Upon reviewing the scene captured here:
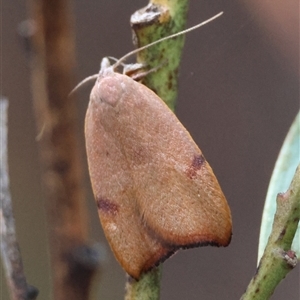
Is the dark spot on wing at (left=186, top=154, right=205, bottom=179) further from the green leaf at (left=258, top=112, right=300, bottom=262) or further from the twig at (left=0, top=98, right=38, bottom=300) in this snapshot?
the twig at (left=0, top=98, right=38, bottom=300)

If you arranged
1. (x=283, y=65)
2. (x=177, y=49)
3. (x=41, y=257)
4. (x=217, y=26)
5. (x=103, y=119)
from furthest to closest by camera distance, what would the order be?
(x=41, y=257) < (x=283, y=65) < (x=217, y=26) < (x=103, y=119) < (x=177, y=49)

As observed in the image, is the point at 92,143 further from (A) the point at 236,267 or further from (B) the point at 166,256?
(A) the point at 236,267

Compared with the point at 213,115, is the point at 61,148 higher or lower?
higher

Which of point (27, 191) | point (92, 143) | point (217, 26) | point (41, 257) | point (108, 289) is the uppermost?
point (217, 26)

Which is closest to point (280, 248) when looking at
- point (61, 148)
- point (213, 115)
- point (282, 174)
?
point (282, 174)

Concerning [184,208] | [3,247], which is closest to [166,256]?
[184,208]

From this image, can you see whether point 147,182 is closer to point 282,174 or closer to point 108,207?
point 108,207

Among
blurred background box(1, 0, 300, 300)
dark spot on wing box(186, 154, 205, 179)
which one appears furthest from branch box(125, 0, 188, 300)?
blurred background box(1, 0, 300, 300)

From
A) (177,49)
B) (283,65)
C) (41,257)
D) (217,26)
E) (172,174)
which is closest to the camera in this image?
(177,49)
